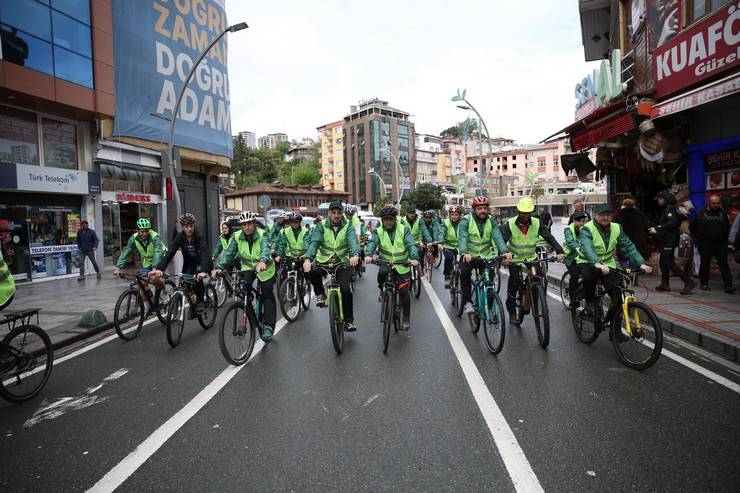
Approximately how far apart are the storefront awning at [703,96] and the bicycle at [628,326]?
15.3 ft

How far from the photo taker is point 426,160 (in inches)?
4375

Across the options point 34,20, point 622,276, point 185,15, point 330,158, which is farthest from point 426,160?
point 622,276

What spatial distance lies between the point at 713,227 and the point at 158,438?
31.5ft

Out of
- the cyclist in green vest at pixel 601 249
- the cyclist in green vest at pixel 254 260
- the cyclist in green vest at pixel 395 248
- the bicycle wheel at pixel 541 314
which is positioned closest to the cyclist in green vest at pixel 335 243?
the cyclist in green vest at pixel 395 248

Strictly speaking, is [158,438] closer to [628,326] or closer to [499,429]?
[499,429]

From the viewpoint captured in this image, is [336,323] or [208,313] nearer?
[336,323]

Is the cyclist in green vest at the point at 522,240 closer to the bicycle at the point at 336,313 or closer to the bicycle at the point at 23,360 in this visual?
the bicycle at the point at 336,313

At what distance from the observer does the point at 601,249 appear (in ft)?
19.2

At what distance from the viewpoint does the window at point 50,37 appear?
521 inches

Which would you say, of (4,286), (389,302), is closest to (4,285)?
(4,286)

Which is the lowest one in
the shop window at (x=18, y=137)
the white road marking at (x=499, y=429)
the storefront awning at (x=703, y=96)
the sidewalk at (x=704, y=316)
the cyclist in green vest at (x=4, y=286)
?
the white road marking at (x=499, y=429)

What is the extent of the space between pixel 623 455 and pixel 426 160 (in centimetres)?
11054

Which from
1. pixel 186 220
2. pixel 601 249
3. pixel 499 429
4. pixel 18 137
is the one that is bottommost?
pixel 499 429

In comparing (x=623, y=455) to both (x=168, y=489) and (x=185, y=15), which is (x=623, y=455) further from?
(x=185, y=15)
